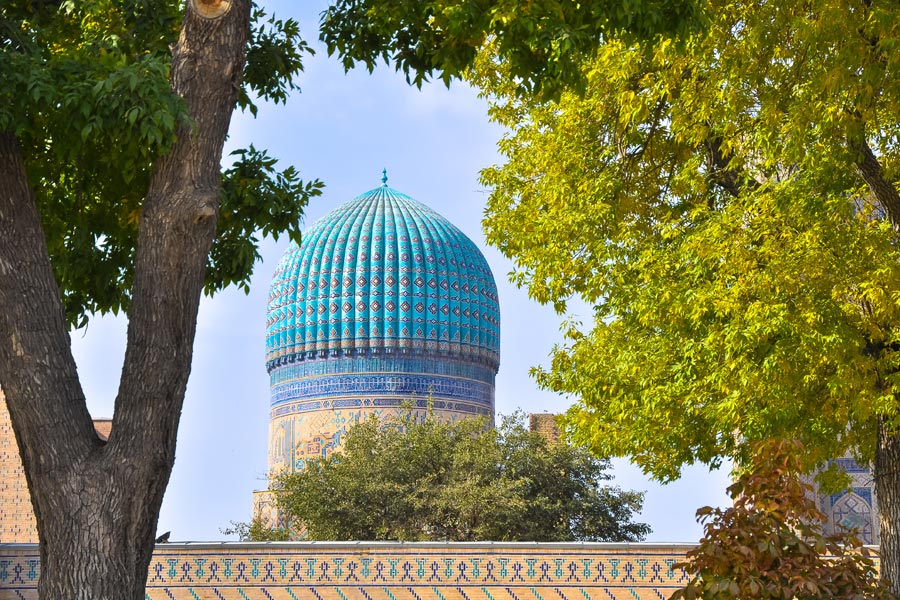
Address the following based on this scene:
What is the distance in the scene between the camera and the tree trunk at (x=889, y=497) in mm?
9617

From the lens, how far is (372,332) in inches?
1361

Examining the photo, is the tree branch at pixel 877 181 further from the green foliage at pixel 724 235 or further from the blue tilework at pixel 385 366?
the blue tilework at pixel 385 366

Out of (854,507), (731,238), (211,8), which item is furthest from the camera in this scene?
(854,507)

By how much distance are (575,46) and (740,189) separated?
13.0ft

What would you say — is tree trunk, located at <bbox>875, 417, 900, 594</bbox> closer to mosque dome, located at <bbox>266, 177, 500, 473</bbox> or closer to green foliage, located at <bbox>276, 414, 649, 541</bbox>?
green foliage, located at <bbox>276, 414, 649, 541</bbox>

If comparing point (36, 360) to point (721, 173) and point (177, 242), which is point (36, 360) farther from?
point (721, 173)

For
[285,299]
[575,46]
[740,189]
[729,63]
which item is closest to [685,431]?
[740,189]

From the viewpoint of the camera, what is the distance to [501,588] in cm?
1288

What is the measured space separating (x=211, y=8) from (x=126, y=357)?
1.77 meters

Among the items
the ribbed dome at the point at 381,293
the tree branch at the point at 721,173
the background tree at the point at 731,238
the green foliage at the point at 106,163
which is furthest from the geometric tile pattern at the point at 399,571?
the ribbed dome at the point at 381,293

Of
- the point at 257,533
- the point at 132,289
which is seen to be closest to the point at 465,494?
the point at 257,533

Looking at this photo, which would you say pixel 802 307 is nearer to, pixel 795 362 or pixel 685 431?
pixel 795 362

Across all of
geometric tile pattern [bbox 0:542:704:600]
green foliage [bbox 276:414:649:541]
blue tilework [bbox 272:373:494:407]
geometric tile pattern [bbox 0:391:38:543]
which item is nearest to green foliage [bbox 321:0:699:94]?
geometric tile pattern [bbox 0:542:704:600]

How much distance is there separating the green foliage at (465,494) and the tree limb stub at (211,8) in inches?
642
